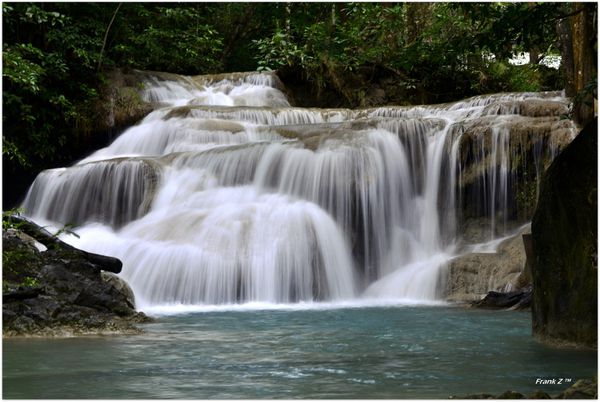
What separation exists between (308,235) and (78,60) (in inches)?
426

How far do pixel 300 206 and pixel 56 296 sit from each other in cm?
586

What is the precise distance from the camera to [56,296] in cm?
770

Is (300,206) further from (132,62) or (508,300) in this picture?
(132,62)

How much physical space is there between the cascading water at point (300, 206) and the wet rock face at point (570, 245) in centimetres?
482

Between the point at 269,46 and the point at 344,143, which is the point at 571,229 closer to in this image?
the point at 269,46

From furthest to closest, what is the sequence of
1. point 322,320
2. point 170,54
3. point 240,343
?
point 170,54, point 322,320, point 240,343

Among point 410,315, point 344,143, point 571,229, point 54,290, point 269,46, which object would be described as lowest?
point 410,315

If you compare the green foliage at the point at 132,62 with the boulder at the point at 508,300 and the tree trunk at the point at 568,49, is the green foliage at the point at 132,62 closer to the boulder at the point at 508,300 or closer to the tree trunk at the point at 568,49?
the tree trunk at the point at 568,49

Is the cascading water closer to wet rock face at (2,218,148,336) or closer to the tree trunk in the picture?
the tree trunk

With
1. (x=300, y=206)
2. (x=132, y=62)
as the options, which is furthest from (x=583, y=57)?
(x=132, y=62)

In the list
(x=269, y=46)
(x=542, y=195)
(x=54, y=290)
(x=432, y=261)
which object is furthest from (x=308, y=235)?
(x=542, y=195)

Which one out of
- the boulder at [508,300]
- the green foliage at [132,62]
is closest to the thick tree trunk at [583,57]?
the green foliage at [132,62]

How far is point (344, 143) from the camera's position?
1419cm

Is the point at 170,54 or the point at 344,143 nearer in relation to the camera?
the point at 344,143
